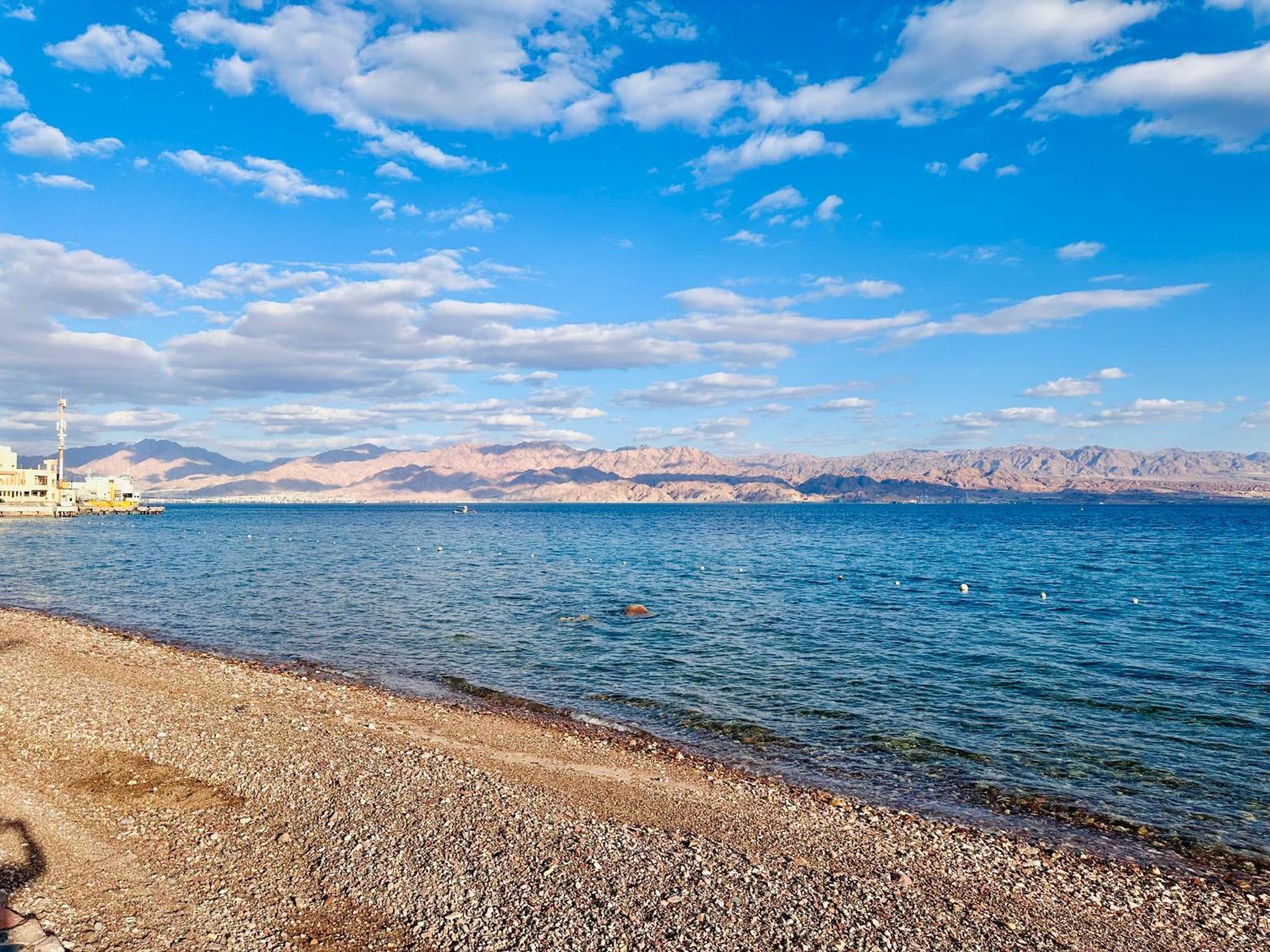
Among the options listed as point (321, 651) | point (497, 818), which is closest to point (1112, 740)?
point (497, 818)

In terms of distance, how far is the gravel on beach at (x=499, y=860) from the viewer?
998cm

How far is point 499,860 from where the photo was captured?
462 inches

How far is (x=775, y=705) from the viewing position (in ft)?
74.9

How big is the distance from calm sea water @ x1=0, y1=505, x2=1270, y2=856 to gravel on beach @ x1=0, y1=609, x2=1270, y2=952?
133 inches

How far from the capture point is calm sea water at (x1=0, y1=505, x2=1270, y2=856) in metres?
18.2

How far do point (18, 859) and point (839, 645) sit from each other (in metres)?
28.6

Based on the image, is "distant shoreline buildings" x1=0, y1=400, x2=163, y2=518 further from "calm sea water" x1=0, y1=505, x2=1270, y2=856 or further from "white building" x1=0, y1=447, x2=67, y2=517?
"calm sea water" x1=0, y1=505, x2=1270, y2=856

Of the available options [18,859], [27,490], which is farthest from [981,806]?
[27,490]

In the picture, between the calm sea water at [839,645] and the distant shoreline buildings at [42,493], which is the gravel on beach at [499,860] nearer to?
the calm sea water at [839,645]

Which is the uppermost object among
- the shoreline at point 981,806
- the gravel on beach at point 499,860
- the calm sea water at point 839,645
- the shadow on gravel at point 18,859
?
the shadow on gravel at point 18,859

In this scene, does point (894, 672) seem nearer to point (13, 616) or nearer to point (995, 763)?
point (995, 763)

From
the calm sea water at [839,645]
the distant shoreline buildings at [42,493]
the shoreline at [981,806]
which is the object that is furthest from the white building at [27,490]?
the shoreline at [981,806]

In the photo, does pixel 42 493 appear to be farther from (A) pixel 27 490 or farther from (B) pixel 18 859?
(B) pixel 18 859

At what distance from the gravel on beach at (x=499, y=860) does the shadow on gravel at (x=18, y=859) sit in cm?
4
